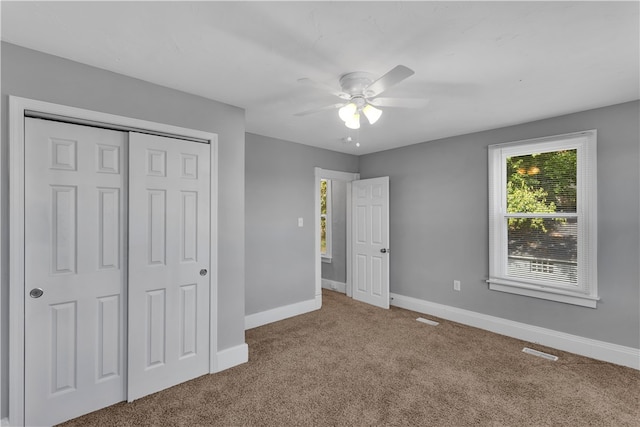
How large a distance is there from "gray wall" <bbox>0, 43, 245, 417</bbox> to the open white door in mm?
2342

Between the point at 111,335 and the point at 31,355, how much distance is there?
419 millimetres

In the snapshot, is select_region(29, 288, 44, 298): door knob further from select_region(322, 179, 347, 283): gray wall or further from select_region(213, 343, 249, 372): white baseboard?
select_region(322, 179, 347, 283): gray wall

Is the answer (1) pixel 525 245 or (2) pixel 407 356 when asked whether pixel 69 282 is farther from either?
(1) pixel 525 245

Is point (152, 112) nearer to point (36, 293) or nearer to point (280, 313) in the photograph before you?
point (36, 293)

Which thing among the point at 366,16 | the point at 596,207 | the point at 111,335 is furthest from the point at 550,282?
the point at 111,335

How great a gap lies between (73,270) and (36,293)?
22 centimetres

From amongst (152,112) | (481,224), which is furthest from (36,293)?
(481,224)

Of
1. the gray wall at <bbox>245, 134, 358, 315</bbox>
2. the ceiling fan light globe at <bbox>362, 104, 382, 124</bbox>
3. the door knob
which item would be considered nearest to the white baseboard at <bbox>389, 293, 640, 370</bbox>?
the gray wall at <bbox>245, 134, 358, 315</bbox>

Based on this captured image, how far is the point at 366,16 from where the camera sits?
5.12 ft

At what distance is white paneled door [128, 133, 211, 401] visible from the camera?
90.6 inches

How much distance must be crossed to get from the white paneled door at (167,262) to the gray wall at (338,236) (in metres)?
3.10

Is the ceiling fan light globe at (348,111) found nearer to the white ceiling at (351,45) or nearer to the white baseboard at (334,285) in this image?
the white ceiling at (351,45)

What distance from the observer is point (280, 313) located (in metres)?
4.07

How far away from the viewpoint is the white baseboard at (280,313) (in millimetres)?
3777
